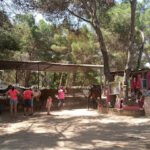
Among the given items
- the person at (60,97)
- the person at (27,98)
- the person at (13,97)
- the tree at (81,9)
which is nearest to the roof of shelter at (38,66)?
the person at (60,97)

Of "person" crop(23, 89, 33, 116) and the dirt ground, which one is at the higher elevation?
"person" crop(23, 89, 33, 116)

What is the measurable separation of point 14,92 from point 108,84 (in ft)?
17.1

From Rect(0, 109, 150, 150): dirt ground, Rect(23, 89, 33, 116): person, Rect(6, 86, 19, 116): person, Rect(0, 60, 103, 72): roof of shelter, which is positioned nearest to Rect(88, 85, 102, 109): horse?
Rect(0, 60, 103, 72): roof of shelter

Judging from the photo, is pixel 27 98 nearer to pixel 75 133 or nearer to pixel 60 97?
pixel 60 97

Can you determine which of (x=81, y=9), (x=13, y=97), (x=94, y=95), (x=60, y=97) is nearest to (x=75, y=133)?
(x=13, y=97)

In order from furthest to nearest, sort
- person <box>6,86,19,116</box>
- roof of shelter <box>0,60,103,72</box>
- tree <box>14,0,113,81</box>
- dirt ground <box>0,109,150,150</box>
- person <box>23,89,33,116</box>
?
roof of shelter <box>0,60,103,72</box> → tree <box>14,0,113,81</box> → person <box>23,89,33,116</box> → person <box>6,86,19,116</box> → dirt ground <box>0,109,150,150</box>

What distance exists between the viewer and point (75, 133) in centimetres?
1358

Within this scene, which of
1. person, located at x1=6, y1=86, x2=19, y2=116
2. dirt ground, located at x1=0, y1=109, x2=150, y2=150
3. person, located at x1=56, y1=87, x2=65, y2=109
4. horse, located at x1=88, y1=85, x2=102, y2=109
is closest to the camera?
dirt ground, located at x1=0, y1=109, x2=150, y2=150

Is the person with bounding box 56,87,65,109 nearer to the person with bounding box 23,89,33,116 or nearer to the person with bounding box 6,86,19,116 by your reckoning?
the person with bounding box 23,89,33,116

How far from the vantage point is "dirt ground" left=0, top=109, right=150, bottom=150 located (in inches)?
439

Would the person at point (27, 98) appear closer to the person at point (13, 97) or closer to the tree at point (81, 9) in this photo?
the person at point (13, 97)

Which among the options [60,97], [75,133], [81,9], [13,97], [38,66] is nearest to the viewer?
[75,133]

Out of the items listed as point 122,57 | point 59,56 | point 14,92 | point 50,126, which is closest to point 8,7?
point 14,92

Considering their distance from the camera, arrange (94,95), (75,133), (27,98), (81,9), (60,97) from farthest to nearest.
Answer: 1. (94,95)
2. (60,97)
3. (81,9)
4. (27,98)
5. (75,133)
